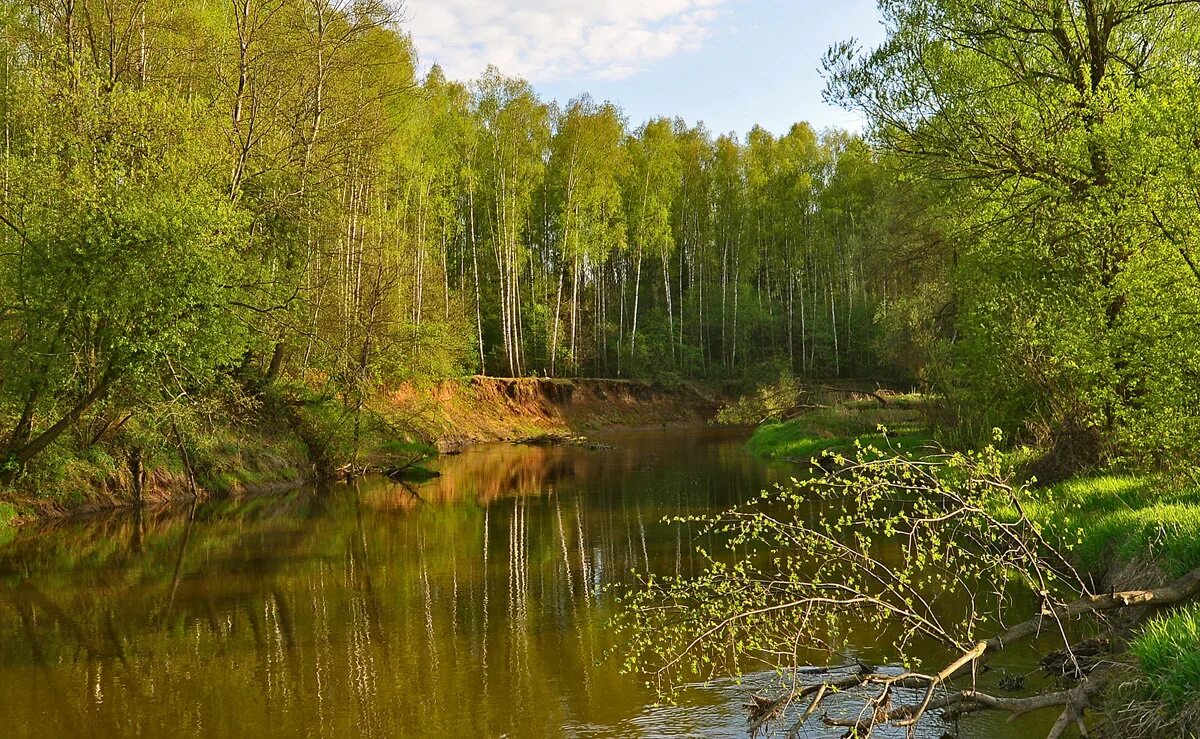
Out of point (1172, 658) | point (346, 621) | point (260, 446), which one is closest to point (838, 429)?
point (260, 446)

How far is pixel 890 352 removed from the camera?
36.5 meters

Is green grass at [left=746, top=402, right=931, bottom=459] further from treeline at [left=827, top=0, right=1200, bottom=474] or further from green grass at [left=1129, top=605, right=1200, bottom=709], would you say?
green grass at [left=1129, top=605, right=1200, bottom=709]

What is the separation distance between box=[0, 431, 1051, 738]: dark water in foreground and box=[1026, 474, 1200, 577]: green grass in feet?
8.97

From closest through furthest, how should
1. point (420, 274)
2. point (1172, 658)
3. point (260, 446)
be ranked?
Answer: 1. point (1172, 658)
2. point (260, 446)
3. point (420, 274)

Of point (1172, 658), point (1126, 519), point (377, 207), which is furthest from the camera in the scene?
point (377, 207)

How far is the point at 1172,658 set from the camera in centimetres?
522

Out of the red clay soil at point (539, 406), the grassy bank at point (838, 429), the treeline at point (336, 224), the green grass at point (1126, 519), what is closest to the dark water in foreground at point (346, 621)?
the green grass at point (1126, 519)

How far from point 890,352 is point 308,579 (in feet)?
97.3

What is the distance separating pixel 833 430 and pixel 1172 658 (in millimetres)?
22443

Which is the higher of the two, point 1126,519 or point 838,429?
point 1126,519

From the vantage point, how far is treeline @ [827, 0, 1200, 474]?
337 inches

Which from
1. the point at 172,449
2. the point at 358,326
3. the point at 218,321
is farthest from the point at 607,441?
the point at 218,321

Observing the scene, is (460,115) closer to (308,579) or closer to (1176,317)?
(308,579)

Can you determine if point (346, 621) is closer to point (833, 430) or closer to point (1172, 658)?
point (1172, 658)
